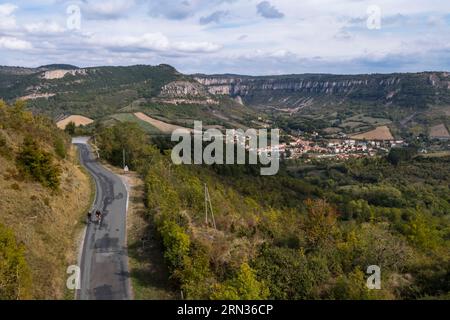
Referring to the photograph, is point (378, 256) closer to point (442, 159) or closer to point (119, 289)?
point (119, 289)

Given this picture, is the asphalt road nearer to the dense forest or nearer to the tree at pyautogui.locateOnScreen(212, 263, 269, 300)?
the dense forest

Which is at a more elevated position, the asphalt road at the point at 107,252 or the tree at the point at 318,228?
the tree at the point at 318,228

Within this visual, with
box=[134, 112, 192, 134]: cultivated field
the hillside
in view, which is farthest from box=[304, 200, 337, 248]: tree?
box=[134, 112, 192, 134]: cultivated field

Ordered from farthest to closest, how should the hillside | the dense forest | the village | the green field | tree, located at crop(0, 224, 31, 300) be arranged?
the village
the green field
the dense forest
the hillside
tree, located at crop(0, 224, 31, 300)

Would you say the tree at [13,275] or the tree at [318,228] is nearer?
the tree at [13,275]

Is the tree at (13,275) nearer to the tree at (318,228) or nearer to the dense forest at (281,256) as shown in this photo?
the dense forest at (281,256)

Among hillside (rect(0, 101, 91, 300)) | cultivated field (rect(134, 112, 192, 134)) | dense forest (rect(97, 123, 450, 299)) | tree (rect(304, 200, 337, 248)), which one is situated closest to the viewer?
hillside (rect(0, 101, 91, 300))

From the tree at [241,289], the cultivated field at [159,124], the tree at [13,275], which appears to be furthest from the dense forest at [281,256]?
the cultivated field at [159,124]
